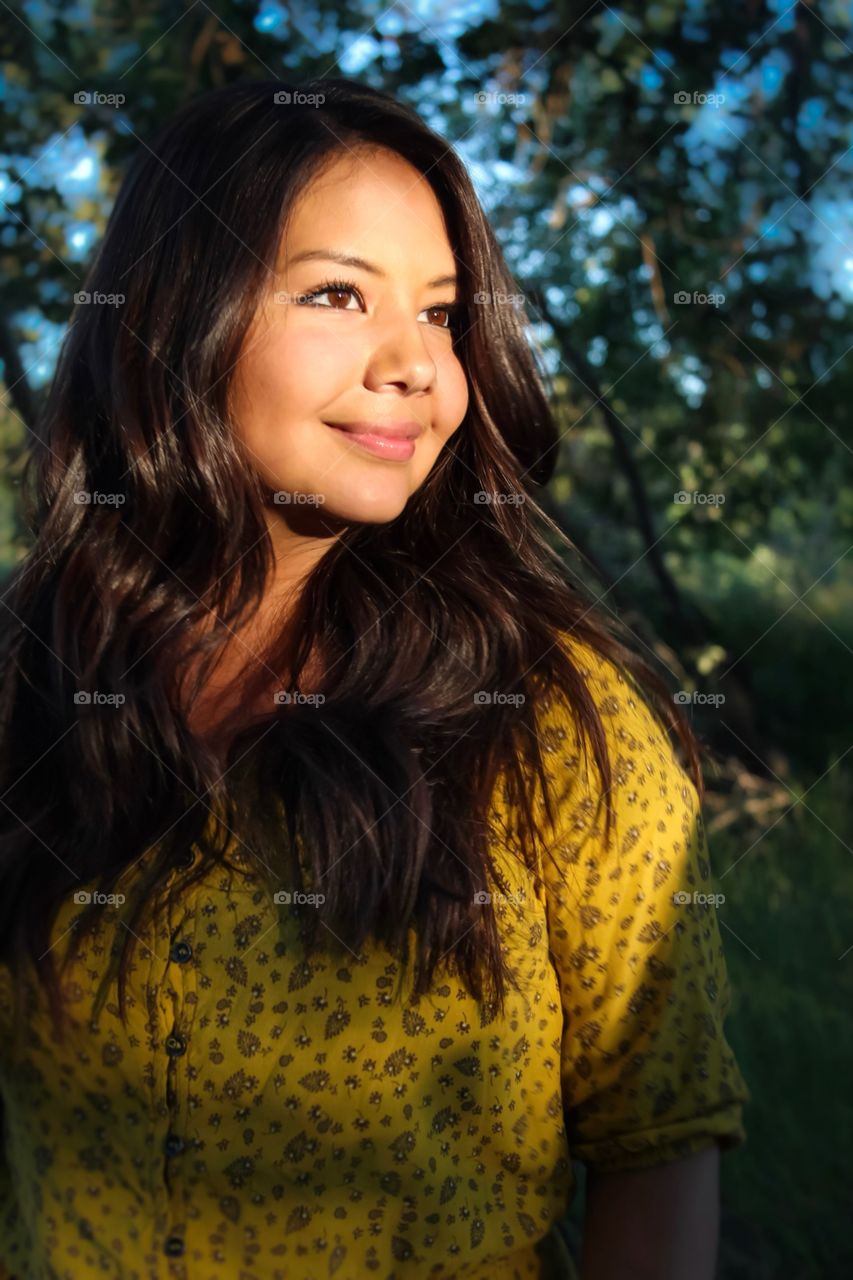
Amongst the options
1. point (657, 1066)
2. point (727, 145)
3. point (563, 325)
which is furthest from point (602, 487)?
point (657, 1066)

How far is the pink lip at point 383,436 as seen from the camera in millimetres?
1529

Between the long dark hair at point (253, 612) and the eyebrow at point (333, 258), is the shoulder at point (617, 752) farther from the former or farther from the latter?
the eyebrow at point (333, 258)

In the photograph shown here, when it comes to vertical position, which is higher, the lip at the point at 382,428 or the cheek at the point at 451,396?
the cheek at the point at 451,396

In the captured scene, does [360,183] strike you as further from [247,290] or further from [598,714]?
[598,714]

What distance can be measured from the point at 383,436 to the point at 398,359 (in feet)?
0.31

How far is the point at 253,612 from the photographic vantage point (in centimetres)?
171

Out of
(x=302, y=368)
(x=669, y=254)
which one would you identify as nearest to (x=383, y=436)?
(x=302, y=368)

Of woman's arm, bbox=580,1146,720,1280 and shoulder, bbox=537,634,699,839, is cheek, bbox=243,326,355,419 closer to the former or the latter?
shoulder, bbox=537,634,699,839

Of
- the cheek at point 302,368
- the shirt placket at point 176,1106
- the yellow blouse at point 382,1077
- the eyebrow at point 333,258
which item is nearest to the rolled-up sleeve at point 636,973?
the yellow blouse at point 382,1077

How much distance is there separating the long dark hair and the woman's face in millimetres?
41

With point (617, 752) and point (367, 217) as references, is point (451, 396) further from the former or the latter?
point (617, 752)

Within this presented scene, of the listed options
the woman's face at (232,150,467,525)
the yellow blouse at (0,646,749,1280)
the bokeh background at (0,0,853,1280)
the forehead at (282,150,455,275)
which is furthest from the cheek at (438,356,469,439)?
the bokeh background at (0,0,853,1280)

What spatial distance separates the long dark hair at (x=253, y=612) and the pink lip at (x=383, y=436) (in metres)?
0.18

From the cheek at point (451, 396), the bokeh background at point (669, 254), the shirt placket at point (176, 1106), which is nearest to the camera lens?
the shirt placket at point (176, 1106)
